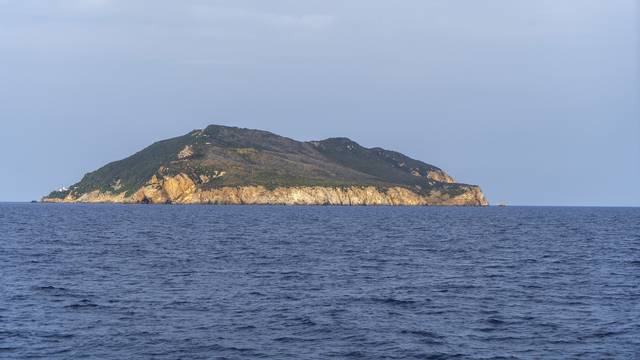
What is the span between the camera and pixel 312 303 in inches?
1837

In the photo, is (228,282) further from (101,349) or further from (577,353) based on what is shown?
(577,353)

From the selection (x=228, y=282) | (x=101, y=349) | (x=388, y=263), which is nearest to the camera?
(x=101, y=349)

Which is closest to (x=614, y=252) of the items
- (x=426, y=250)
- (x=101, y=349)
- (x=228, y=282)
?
(x=426, y=250)

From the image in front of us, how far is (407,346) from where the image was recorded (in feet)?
116

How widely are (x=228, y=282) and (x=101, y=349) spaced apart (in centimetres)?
2243

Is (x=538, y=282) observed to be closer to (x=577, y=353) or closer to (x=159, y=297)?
(x=577, y=353)

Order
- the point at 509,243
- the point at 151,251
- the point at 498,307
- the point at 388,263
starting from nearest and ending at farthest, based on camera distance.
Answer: the point at 498,307
the point at 388,263
the point at 151,251
the point at 509,243

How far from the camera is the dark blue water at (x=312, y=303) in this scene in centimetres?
3491

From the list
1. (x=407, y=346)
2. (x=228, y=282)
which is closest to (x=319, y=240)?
(x=228, y=282)

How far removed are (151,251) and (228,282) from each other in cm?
2849

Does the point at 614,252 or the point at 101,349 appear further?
the point at 614,252

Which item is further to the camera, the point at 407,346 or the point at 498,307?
the point at 498,307

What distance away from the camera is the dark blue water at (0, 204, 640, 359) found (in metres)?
34.9

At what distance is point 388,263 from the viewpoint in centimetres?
7238
